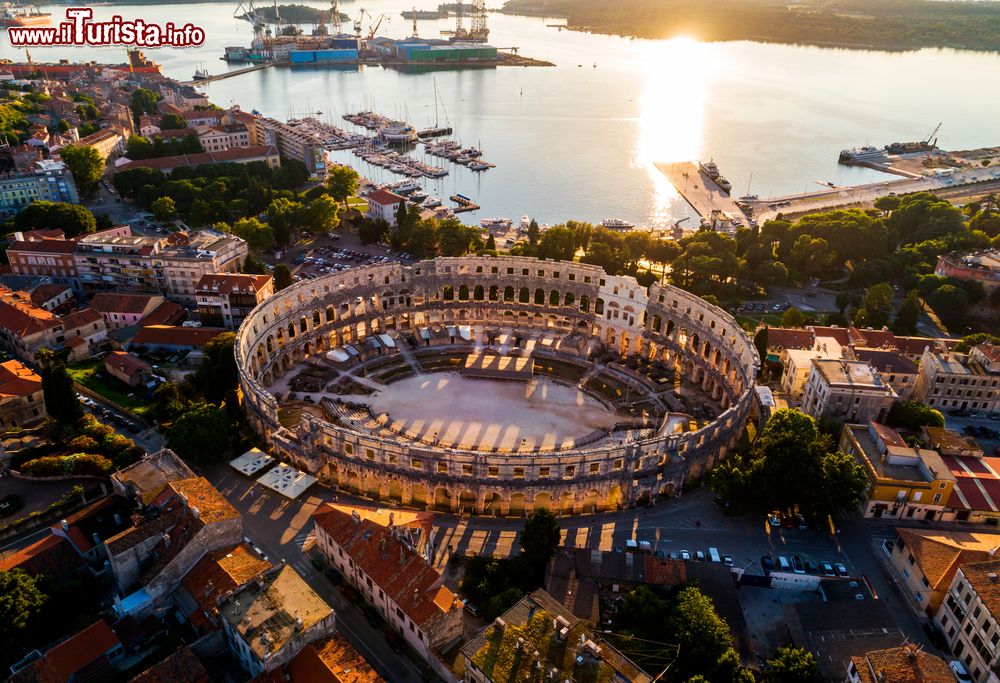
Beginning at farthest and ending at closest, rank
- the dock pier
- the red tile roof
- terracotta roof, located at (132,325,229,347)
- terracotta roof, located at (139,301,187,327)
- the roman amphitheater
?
the dock pier
terracotta roof, located at (139,301,187,327)
terracotta roof, located at (132,325,229,347)
the roman amphitheater
the red tile roof

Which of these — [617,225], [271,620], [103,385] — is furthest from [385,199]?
[271,620]

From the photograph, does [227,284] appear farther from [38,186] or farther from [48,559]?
[38,186]

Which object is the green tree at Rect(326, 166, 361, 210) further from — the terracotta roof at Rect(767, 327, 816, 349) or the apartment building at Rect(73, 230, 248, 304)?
the terracotta roof at Rect(767, 327, 816, 349)

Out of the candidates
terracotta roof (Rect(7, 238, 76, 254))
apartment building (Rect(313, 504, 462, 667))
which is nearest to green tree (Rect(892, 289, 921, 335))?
apartment building (Rect(313, 504, 462, 667))

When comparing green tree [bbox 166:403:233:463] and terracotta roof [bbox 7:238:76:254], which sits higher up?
terracotta roof [bbox 7:238:76:254]

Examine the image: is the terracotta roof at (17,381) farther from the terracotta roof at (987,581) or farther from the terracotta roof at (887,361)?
the terracotta roof at (887,361)

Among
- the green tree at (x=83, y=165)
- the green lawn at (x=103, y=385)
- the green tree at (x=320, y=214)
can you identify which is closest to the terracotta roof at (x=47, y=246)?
the green lawn at (x=103, y=385)
